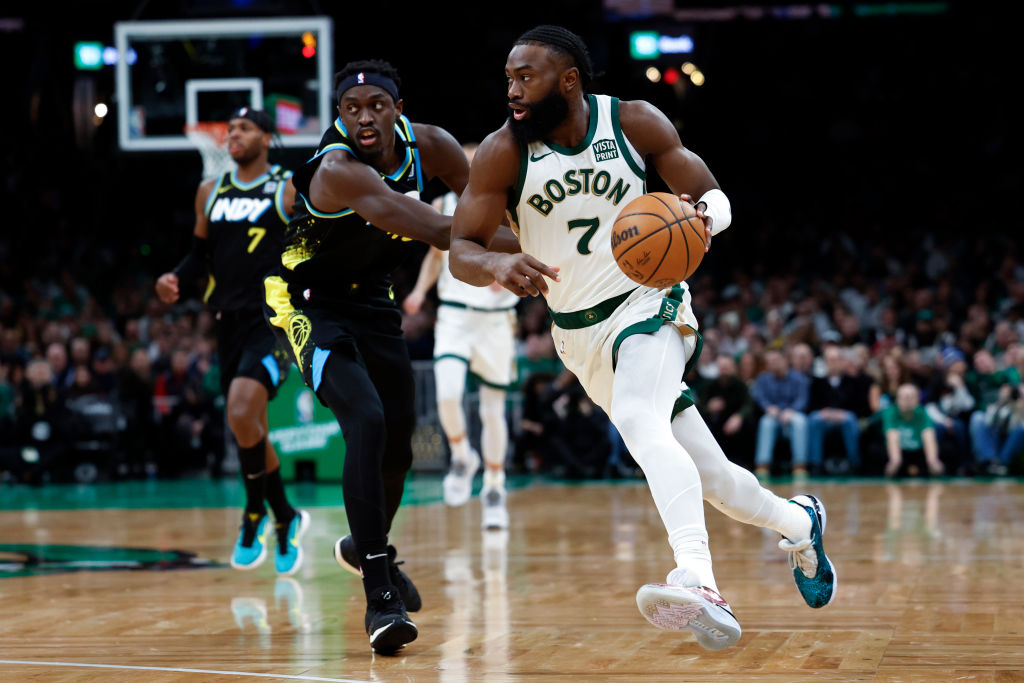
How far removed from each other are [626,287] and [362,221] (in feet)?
4.04

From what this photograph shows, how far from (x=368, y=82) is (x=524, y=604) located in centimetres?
225

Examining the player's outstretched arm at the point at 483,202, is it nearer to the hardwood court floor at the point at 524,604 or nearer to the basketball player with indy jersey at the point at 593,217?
the basketball player with indy jersey at the point at 593,217

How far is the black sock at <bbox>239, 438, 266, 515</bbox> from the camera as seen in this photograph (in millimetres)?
6590

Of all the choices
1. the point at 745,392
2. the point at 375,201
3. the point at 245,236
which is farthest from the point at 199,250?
the point at 745,392

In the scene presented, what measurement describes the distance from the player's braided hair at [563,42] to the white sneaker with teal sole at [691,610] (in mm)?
1756

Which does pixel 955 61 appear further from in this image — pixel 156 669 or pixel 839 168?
pixel 156 669

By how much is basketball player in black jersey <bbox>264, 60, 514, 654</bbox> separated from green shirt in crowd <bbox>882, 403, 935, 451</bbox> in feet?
28.1

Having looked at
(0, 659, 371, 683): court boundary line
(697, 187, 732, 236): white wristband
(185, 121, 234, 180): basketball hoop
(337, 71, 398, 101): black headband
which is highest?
(185, 121, 234, 180): basketball hoop

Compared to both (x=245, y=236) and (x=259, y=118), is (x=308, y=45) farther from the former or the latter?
(x=245, y=236)

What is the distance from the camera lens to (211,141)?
38.4 ft

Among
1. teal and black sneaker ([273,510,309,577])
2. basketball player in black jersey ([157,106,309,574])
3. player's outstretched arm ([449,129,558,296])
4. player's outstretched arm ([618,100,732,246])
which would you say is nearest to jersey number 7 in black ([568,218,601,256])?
player's outstretched arm ([449,129,558,296])

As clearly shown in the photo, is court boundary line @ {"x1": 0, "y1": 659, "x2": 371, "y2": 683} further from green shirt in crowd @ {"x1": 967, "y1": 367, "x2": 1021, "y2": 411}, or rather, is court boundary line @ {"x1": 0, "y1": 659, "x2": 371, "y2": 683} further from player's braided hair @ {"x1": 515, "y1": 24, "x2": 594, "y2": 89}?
green shirt in crowd @ {"x1": 967, "y1": 367, "x2": 1021, "y2": 411}

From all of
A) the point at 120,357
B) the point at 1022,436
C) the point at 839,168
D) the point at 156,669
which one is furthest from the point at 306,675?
the point at 839,168

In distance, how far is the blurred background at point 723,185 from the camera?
45.7 feet
